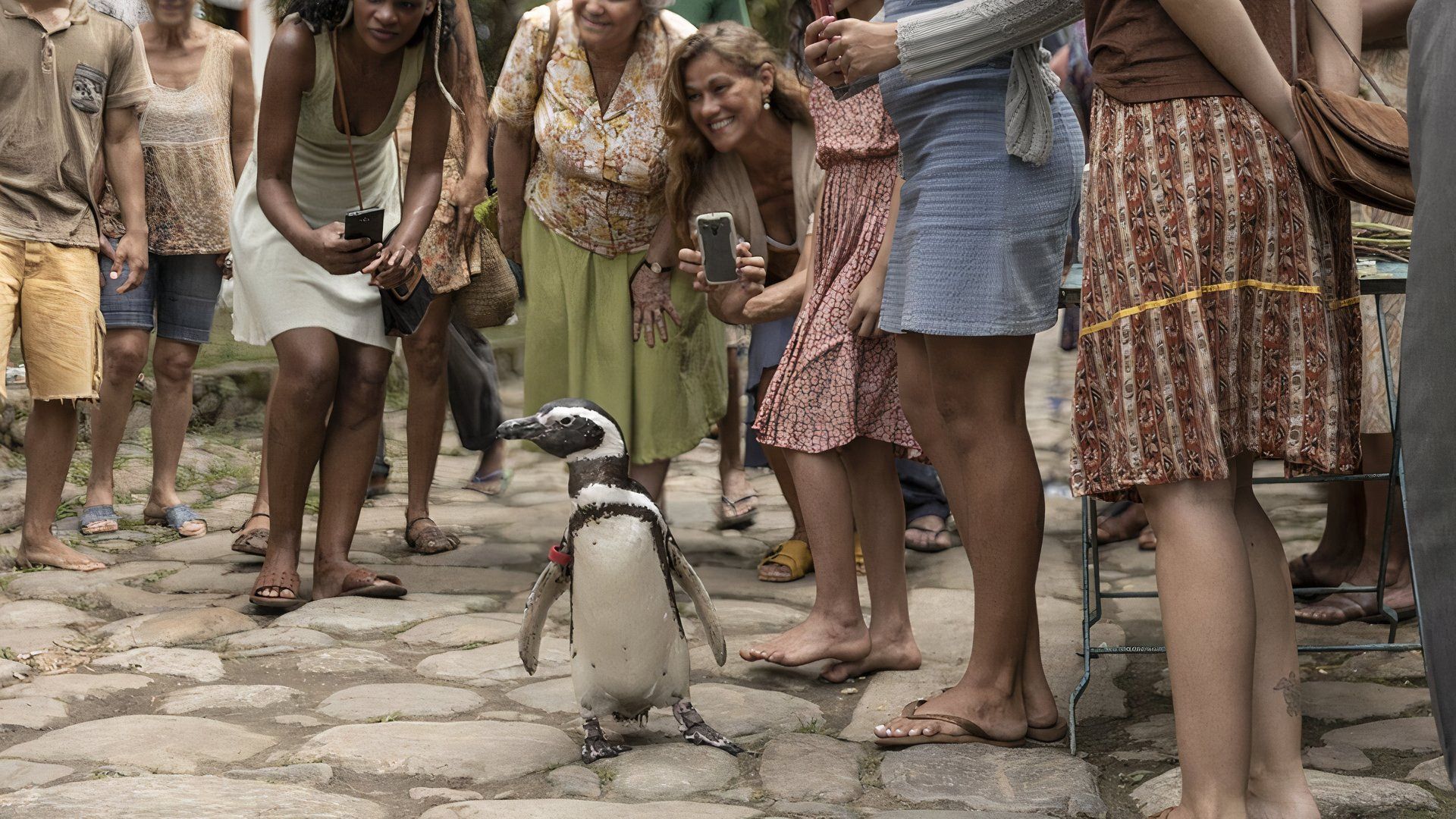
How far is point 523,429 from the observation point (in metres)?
3.02

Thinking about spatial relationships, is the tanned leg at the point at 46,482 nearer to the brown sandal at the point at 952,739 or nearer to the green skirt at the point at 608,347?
the green skirt at the point at 608,347

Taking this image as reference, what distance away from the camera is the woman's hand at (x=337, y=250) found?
4.25 m

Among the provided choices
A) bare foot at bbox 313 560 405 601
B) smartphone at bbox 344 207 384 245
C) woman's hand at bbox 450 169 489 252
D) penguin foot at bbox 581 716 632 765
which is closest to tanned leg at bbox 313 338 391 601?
bare foot at bbox 313 560 405 601

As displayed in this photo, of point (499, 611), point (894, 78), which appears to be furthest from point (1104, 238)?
point (499, 611)

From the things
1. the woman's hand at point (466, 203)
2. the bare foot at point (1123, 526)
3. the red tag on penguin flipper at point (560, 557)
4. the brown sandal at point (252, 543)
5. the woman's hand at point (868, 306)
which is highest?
the woman's hand at point (466, 203)

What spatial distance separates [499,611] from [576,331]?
38.2 inches

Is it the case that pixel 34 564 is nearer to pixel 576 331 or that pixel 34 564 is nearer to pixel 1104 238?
pixel 576 331

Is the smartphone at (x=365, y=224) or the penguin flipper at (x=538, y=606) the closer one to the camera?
the penguin flipper at (x=538, y=606)

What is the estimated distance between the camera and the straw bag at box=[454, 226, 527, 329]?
5469 millimetres

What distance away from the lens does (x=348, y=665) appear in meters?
3.79

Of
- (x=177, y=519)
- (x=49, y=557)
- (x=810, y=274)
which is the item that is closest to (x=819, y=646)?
(x=810, y=274)

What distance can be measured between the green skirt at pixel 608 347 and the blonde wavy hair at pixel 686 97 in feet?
1.60

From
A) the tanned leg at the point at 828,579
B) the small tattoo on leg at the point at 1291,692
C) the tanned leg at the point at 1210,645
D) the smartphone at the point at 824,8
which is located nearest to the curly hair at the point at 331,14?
the smartphone at the point at 824,8

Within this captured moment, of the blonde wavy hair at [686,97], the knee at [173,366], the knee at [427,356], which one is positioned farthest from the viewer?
the knee at [173,366]
